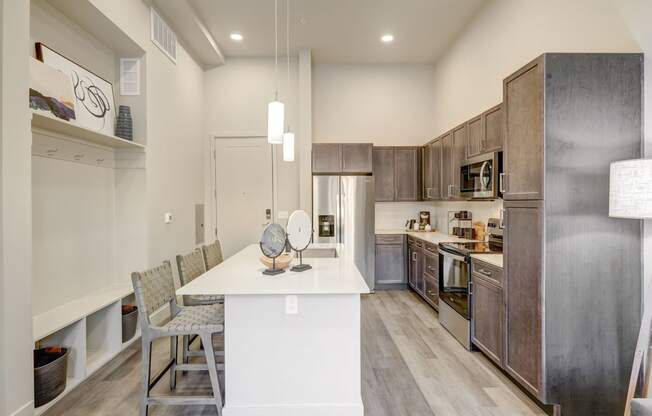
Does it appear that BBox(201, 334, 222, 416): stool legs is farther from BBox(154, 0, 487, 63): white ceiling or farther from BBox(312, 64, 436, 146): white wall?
BBox(312, 64, 436, 146): white wall

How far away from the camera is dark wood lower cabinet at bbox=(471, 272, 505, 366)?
255 centimetres

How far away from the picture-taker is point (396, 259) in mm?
5047

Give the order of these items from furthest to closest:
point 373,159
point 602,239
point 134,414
→ point 373,159 → point 134,414 → point 602,239

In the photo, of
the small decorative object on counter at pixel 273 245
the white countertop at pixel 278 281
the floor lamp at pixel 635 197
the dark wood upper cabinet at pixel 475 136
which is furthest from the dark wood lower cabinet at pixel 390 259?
the floor lamp at pixel 635 197

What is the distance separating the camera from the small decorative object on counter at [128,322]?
3.11m

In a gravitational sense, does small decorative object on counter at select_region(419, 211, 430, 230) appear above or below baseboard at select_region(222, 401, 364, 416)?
above

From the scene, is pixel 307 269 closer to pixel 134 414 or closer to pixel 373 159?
pixel 134 414

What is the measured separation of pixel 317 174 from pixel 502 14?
2.89 metres

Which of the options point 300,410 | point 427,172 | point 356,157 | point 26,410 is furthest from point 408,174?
point 26,410

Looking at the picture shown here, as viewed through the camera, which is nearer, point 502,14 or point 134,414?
point 134,414

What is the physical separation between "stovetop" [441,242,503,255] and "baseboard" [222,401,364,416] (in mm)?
1694

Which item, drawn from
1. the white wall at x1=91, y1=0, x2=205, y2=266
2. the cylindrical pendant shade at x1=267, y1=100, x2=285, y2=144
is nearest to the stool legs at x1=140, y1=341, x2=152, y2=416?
the cylindrical pendant shade at x1=267, y1=100, x2=285, y2=144

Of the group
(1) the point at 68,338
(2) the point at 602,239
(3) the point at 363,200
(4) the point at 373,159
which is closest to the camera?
(2) the point at 602,239

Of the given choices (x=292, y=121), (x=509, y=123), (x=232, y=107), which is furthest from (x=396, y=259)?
(x=232, y=107)
